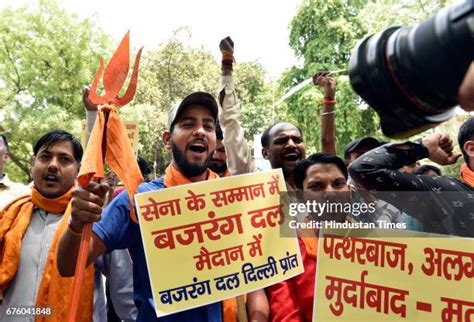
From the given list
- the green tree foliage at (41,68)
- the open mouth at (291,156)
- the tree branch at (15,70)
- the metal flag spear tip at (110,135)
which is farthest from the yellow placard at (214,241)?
the tree branch at (15,70)

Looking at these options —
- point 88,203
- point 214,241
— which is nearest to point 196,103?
point 214,241

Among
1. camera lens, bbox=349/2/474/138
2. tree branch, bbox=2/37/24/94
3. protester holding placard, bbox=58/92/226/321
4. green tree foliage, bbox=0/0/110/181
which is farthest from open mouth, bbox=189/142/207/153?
tree branch, bbox=2/37/24/94

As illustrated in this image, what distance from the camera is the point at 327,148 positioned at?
3008 millimetres

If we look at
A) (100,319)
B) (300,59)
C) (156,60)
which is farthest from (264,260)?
(300,59)

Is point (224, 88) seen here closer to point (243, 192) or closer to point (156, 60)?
Result: point (243, 192)

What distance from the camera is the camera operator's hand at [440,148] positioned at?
2428 millimetres

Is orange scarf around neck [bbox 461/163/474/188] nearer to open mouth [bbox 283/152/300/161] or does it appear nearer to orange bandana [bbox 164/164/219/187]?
open mouth [bbox 283/152/300/161]

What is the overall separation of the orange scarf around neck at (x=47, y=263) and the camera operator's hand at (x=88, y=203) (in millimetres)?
677

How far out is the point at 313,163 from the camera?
7.99 feet

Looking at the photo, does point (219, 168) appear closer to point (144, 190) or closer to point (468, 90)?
point (144, 190)

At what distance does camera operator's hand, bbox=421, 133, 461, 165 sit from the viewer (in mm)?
2428

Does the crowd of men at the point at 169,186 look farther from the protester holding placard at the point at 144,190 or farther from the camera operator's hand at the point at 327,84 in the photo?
the camera operator's hand at the point at 327,84

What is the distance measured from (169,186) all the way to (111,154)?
14.3 inches

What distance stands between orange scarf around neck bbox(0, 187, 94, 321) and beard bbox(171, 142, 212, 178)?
629 mm
